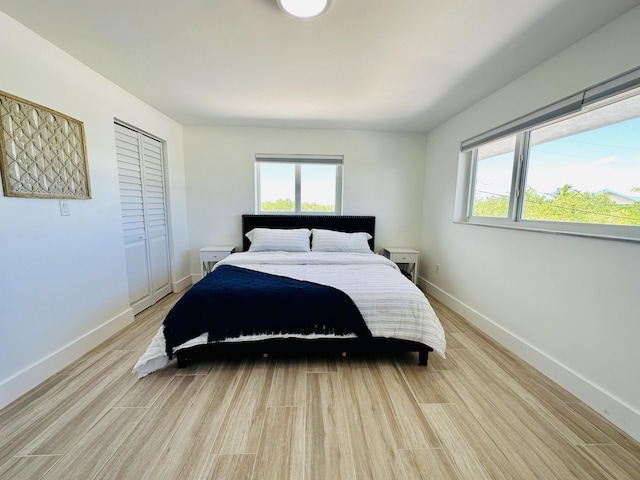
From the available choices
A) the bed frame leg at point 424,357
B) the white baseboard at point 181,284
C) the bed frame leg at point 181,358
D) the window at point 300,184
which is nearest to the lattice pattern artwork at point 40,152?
the bed frame leg at point 181,358

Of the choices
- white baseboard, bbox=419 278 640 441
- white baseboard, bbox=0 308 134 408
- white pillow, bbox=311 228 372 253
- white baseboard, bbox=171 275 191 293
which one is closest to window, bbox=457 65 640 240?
white baseboard, bbox=419 278 640 441

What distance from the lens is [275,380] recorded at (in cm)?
161

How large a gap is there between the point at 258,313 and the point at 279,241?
1.41m

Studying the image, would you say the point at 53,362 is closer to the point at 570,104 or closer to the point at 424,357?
the point at 424,357

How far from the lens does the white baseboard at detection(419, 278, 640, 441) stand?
1265 millimetres

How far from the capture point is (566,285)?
5.27ft

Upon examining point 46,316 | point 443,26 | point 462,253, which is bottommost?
point 46,316

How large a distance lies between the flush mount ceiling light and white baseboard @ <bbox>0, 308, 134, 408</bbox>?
267cm

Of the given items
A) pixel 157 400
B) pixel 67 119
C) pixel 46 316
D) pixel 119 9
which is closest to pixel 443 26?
pixel 119 9

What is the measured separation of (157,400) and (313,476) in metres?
1.05

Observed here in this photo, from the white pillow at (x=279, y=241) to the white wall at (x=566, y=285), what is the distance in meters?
1.91

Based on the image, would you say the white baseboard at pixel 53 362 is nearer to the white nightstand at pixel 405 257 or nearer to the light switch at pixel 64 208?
the light switch at pixel 64 208

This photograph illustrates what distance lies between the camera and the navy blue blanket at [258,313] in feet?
5.38

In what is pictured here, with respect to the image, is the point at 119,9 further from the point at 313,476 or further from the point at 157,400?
the point at 313,476
